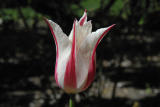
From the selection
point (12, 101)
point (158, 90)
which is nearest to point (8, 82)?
point (12, 101)

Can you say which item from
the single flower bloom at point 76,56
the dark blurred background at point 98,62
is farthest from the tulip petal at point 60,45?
the dark blurred background at point 98,62

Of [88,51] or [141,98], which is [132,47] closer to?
[141,98]

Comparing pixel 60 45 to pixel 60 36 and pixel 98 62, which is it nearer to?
pixel 60 36

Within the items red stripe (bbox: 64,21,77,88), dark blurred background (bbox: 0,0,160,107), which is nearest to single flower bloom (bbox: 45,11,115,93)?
red stripe (bbox: 64,21,77,88)

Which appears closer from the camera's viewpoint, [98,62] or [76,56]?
[76,56]

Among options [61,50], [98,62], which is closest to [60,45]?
[61,50]

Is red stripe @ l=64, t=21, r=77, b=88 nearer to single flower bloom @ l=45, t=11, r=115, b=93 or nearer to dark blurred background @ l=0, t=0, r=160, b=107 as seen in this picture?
single flower bloom @ l=45, t=11, r=115, b=93
